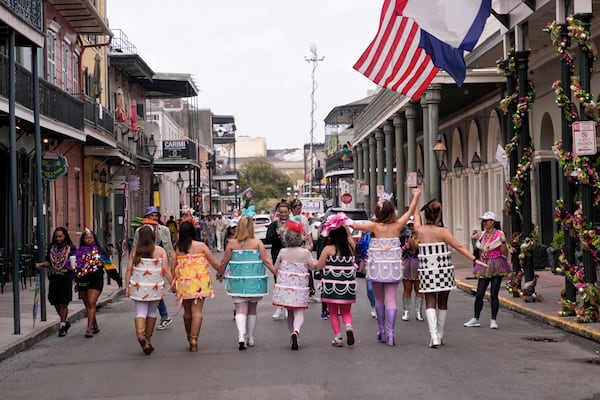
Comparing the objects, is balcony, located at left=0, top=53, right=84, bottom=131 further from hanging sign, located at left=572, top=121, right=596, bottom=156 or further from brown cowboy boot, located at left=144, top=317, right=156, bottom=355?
hanging sign, located at left=572, top=121, right=596, bottom=156

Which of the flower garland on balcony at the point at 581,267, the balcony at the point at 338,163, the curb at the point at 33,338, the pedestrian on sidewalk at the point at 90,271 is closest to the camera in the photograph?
the curb at the point at 33,338

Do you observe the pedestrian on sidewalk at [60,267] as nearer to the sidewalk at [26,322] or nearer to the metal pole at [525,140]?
the sidewalk at [26,322]

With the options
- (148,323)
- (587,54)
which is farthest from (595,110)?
(148,323)

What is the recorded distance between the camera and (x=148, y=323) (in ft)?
38.4

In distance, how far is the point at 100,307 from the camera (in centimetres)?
1816

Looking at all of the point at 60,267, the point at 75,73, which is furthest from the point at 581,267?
the point at 75,73

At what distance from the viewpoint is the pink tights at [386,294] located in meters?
11.6

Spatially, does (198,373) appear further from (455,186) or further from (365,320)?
(455,186)

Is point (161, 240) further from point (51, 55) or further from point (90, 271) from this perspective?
point (51, 55)

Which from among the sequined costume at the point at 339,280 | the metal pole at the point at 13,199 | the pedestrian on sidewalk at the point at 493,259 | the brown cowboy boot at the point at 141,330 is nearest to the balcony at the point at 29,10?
the metal pole at the point at 13,199

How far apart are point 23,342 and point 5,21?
487 cm

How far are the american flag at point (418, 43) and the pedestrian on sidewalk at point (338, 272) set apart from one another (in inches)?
202

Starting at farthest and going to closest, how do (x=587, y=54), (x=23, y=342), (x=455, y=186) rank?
(x=455, y=186) → (x=587, y=54) → (x=23, y=342)

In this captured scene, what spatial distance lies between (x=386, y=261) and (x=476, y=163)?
2143 cm
